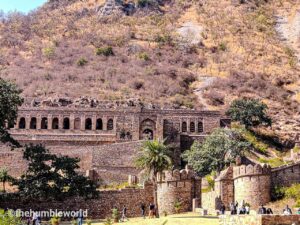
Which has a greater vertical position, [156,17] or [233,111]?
[156,17]

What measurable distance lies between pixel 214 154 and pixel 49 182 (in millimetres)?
17532

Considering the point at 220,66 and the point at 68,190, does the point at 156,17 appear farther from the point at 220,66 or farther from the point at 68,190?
the point at 68,190

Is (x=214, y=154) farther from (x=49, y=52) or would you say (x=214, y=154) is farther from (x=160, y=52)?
(x=49, y=52)

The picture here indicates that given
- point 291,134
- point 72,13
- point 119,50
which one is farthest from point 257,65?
point 72,13

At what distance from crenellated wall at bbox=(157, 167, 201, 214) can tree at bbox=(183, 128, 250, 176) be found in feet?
33.4

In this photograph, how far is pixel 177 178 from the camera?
50000 millimetres

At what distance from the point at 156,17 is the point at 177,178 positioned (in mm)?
86631

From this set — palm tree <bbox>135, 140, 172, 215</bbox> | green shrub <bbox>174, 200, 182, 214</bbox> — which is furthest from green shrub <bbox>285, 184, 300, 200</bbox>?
palm tree <bbox>135, 140, 172, 215</bbox>

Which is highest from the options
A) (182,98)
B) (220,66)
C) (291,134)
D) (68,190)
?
(220,66)

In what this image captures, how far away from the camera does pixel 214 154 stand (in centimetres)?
6216

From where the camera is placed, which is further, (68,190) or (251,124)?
(251,124)

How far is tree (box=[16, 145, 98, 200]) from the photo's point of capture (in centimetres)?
4922

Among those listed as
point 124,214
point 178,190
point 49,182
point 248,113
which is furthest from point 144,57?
point 124,214

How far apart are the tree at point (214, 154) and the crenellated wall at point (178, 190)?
1019 centimetres
